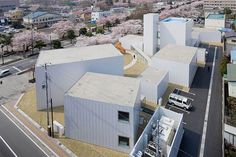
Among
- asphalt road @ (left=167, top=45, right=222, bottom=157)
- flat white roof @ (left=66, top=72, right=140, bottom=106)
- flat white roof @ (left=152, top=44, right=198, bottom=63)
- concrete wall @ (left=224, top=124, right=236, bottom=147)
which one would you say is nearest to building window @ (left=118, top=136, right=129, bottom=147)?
flat white roof @ (left=66, top=72, right=140, bottom=106)

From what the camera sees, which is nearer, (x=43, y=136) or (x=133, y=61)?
(x=43, y=136)

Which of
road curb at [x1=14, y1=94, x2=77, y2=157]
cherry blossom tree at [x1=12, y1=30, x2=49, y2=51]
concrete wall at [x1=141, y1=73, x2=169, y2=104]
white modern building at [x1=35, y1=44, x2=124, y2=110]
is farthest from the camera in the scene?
cherry blossom tree at [x1=12, y1=30, x2=49, y2=51]

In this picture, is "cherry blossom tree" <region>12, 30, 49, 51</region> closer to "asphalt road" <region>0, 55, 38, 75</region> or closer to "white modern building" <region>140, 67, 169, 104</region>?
"asphalt road" <region>0, 55, 38, 75</region>

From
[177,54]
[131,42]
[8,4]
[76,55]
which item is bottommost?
[177,54]

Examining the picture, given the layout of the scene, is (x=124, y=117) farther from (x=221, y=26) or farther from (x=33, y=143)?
(x=221, y=26)

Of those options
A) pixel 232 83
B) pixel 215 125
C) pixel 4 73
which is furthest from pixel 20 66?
pixel 215 125

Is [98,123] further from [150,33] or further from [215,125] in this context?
[150,33]
